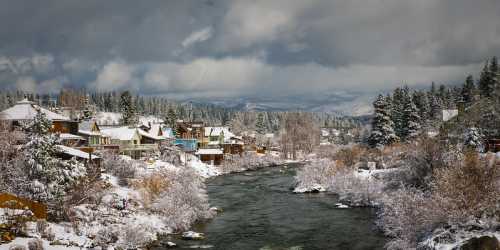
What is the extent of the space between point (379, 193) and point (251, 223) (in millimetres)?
17443

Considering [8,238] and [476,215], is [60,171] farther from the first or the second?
[476,215]

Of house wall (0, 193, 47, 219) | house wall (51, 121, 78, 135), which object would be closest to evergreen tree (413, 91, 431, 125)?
house wall (51, 121, 78, 135)

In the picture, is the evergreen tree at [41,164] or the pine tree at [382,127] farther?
the pine tree at [382,127]

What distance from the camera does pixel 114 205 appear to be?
43344 mm

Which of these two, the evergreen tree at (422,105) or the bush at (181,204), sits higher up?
the evergreen tree at (422,105)

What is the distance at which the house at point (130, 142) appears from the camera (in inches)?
3415

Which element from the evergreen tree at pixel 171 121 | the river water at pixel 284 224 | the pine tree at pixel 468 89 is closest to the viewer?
the river water at pixel 284 224

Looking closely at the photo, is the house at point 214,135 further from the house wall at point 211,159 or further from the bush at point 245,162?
the house wall at point 211,159

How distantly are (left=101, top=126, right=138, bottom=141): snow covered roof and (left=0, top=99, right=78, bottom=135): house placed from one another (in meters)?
15.1

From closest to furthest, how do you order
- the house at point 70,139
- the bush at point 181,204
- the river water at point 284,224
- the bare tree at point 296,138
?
the river water at point 284,224, the bush at point 181,204, the house at point 70,139, the bare tree at point 296,138

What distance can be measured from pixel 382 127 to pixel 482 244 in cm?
6108

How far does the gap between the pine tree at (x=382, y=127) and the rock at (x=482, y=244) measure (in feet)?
194

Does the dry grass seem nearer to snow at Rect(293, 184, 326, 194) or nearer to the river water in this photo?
the river water

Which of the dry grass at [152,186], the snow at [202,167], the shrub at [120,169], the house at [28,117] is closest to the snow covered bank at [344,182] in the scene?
the dry grass at [152,186]
